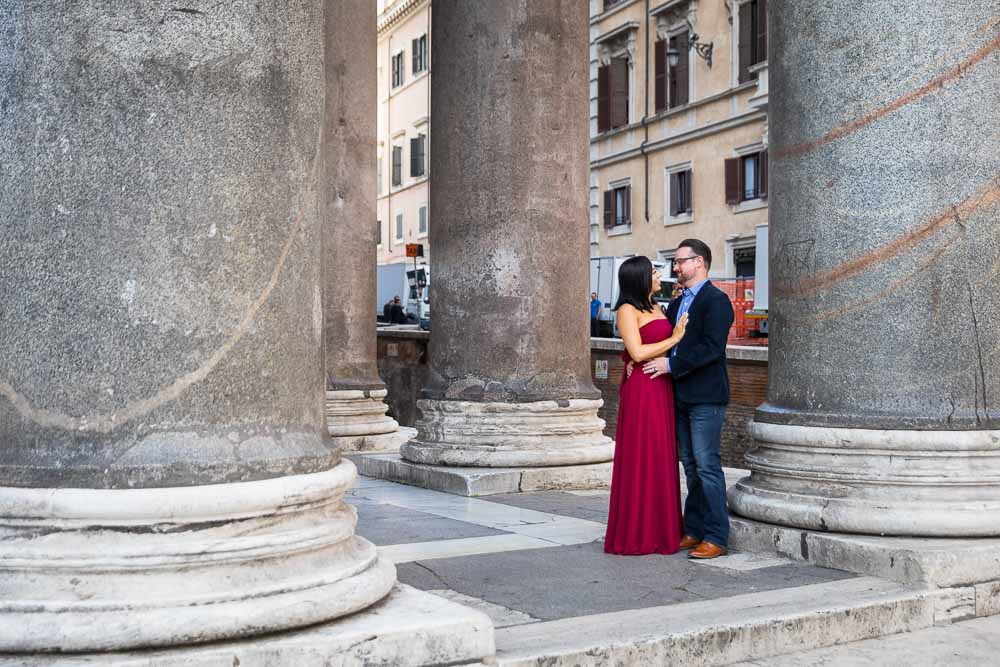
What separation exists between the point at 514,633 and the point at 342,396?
673 centimetres

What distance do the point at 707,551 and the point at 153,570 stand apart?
117 inches

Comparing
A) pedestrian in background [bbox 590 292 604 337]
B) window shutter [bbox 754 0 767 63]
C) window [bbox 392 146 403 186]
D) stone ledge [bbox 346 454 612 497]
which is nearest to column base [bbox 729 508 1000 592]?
stone ledge [bbox 346 454 612 497]

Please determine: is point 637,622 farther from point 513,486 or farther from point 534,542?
point 513,486

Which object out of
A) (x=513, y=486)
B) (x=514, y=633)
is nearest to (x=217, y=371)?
(x=514, y=633)

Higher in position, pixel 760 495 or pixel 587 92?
pixel 587 92

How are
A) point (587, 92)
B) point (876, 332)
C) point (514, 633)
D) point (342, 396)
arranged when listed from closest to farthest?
1. point (514, 633)
2. point (876, 332)
3. point (587, 92)
4. point (342, 396)

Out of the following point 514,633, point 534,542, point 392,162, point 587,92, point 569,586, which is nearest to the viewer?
point 514,633

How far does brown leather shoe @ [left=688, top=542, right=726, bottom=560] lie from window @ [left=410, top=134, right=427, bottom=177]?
122 ft

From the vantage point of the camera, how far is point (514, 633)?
13.7 ft

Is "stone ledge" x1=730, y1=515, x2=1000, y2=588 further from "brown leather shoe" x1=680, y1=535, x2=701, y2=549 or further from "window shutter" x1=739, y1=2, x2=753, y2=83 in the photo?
"window shutter" x1=739, y1=2, x2=753, y2=83

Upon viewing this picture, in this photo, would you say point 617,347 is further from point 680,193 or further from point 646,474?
point 646,474

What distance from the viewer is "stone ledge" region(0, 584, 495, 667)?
10.6 feet

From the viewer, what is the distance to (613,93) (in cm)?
3378

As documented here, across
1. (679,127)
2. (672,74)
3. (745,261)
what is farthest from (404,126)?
(745,261)
